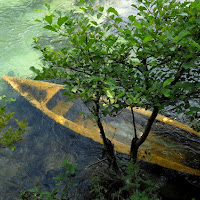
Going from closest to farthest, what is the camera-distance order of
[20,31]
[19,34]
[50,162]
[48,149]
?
1. [50,162]
2. [48,149]
3. [19,34]
4. [20,31]

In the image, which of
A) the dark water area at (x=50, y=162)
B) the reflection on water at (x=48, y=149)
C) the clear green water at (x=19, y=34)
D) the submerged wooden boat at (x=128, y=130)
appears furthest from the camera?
the clear green water at (x=19, y=34)

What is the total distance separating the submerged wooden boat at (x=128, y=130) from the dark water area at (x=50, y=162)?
130 millimetres

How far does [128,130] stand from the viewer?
13.0 ft

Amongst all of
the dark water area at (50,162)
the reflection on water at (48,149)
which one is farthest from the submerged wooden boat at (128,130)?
the dark water area at (50,162)

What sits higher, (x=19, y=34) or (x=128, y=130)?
(x=128, y=130)

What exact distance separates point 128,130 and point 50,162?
147cm

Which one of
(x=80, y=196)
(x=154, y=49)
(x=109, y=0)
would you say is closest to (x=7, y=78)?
(x=80, y=196)

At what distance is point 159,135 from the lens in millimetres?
3824

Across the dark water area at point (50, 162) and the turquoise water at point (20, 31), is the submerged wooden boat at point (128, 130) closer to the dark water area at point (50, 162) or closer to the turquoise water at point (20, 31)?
the dark water area at point (50, 162)

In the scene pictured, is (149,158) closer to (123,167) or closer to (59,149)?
(123,167)

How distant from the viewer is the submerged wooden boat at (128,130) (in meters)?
A: 3.45

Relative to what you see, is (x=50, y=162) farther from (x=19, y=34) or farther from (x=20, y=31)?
(x=20, y=31)

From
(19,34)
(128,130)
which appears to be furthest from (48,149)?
(19,34)

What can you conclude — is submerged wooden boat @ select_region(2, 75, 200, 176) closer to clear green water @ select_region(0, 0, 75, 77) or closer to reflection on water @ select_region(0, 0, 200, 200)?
reflection on water @ select_region(0, 0, 200, 200)
